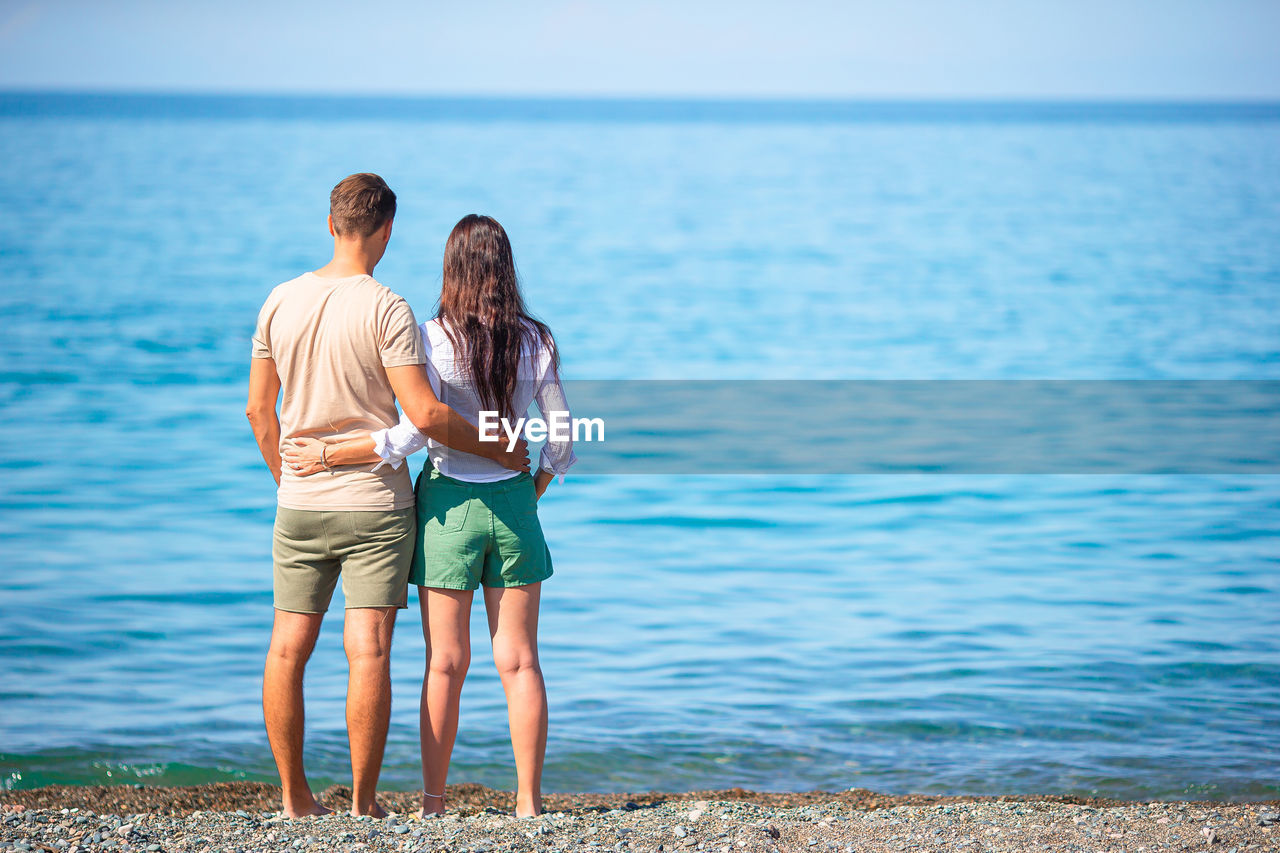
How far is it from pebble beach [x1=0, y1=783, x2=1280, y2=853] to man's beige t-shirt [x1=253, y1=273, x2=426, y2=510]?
881 mm

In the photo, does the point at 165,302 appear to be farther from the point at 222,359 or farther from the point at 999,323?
the point at 999,323

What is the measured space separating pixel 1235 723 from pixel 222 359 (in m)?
14.5

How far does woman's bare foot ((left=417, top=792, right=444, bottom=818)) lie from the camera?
353cm

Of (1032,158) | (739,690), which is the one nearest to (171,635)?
(739,690)

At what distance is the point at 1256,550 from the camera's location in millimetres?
8562

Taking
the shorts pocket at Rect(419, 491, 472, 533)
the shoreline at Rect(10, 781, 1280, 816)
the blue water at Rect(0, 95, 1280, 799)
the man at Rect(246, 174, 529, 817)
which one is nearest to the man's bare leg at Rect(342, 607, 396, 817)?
the man at Rect(246, 174, 529, 817)

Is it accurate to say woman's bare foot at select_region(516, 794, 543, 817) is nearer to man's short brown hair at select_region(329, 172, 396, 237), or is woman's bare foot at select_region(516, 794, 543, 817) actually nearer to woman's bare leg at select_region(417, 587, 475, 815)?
woman's bare leg at select_region(417, 587, 475, 815)

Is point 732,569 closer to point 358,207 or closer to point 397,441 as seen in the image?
point 397,441

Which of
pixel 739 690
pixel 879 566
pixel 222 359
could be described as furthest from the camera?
pixel 222 359

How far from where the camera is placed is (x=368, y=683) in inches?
133

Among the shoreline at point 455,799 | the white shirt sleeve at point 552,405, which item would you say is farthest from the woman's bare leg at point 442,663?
the shoreline at point 455,799

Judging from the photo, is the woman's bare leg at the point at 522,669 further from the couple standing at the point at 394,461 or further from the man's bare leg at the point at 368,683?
the man's bare leg at the point at 368,683

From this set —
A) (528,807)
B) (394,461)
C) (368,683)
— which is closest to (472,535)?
(394,461)

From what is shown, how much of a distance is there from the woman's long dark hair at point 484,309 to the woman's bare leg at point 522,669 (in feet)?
1.74
